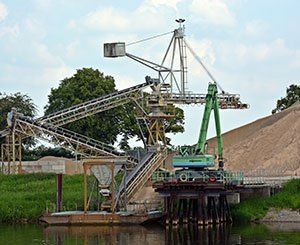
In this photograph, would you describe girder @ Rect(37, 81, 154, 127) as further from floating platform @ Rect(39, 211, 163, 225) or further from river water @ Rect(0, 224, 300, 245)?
floating platform @ Rect(39, 211, 163, 225)

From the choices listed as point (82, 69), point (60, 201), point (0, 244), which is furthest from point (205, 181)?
point (82, 69)

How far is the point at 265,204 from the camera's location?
2594 inches

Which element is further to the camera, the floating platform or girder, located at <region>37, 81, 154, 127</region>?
girder, located at <region>37, 81, 154, 127</region>

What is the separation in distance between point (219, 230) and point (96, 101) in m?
33.2

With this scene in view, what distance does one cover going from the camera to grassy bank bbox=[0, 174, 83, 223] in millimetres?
67938

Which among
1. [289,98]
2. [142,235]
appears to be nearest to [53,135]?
[142,235]

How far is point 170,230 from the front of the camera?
59.0 meters

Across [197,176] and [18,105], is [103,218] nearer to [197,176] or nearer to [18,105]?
[197,176]

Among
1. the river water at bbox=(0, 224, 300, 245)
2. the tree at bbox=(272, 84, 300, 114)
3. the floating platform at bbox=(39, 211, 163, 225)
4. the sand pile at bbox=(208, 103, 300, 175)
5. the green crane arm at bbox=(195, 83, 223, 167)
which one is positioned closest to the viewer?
the river water at bbox=(0, 224, 300, 245)

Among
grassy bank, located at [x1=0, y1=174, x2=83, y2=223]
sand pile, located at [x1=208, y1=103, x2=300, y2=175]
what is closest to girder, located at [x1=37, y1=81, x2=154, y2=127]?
grassy bank, located at [x1=0, y1=174, x2=83, y2=223]

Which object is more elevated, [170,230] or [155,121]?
[155,121]

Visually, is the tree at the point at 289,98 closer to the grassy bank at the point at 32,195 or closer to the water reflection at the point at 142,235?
the grassy bank at the point at 32,195

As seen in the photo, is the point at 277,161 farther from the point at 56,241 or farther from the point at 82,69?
the point at 56,241

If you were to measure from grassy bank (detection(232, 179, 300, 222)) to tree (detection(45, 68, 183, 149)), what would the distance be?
39305 millimetres
